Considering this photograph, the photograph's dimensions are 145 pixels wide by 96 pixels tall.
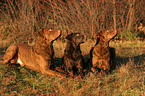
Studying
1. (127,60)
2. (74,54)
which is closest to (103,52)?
(74,54)

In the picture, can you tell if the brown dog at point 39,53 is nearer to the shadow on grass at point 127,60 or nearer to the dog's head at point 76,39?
the dog's head at point 76,39

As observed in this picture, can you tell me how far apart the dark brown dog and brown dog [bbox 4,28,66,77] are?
0.39m

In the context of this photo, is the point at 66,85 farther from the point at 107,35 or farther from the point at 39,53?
the point at 107,35

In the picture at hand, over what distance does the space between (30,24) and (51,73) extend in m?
6.40

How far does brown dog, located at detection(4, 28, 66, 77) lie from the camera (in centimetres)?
408

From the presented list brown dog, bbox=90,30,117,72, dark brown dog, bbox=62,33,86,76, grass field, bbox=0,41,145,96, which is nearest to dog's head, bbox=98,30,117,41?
brown dog, bbox=90,30,117,72

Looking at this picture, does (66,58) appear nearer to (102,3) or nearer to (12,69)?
(12,69)

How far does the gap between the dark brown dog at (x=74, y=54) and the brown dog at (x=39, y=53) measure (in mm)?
390

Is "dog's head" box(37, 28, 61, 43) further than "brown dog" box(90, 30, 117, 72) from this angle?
No

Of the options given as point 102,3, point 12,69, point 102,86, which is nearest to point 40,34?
point 12,69

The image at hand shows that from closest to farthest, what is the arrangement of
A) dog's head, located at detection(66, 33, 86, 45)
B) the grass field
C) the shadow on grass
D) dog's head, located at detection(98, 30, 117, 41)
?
the grass field, dog's head, located at detection(66, 33, 86, 45), dog's head, located at detection(98, 30, 117, 41), the shadow on grass

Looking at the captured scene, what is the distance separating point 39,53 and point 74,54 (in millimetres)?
922

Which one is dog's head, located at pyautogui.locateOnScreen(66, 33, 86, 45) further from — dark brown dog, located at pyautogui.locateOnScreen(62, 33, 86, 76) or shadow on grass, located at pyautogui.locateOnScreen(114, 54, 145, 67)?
shadow on grass, located at pyautogui.locateOnScreen(114, 54, 145, 67)

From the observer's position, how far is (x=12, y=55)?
4633mm
